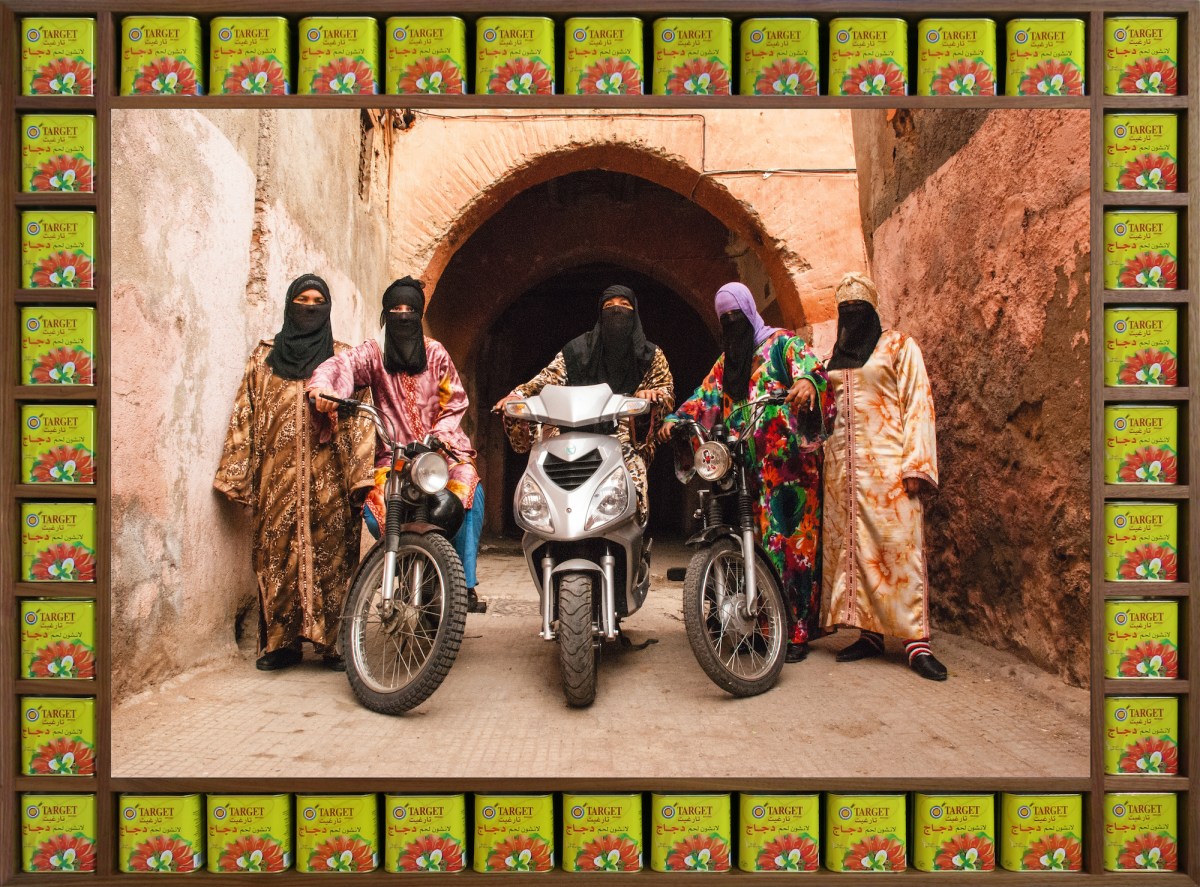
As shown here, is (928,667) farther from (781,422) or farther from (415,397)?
(415,397)

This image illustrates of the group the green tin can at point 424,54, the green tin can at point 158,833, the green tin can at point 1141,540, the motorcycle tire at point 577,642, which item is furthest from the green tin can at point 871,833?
the green tin can at point 424,54

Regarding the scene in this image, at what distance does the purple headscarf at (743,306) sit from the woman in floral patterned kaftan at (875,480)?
30 centimetres

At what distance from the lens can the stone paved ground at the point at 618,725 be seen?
2.01 meters

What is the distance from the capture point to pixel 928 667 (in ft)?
7.70

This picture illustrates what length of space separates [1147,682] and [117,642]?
3.02 metres

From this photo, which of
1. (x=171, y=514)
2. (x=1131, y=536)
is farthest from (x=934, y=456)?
(x=171, y=514)

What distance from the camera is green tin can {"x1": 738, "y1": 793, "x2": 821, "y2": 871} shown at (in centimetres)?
204

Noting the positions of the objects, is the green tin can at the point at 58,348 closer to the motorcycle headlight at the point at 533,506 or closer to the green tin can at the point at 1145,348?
the motorcycle headlight at the point at 533,506

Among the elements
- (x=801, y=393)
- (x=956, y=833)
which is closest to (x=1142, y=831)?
(x=956, y=833)

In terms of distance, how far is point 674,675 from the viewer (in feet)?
7.32

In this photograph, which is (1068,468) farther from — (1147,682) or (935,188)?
(935,188)

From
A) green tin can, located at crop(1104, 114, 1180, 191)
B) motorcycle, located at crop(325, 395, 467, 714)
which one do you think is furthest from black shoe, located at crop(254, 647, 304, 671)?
green tin can, located at crop(1104, 114, 1180, 191)

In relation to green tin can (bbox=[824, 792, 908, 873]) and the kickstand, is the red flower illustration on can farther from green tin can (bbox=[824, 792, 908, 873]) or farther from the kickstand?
green tin can (bbox=[824, 792, 908, 873])

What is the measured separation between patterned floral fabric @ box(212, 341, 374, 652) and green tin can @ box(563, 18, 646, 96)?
140cm
